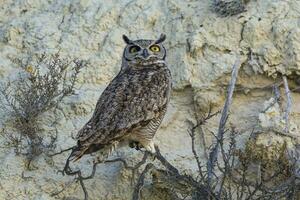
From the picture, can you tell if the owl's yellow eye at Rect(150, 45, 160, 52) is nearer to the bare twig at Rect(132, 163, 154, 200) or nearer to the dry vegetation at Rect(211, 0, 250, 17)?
the dry vegetation at Rect(211, 0, 250, 17)

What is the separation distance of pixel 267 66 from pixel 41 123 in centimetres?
197

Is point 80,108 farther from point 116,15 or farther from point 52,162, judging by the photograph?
point 116,15

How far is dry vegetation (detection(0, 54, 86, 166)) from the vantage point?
22.3 feet

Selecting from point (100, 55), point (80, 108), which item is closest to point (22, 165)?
point (80, 108)

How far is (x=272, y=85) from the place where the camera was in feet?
22.8

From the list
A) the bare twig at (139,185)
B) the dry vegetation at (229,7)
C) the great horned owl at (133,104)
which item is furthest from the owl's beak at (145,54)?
the bare twig at (139,185)

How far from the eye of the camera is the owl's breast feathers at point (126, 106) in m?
6.16

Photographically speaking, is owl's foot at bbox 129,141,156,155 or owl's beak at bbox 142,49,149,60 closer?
owl's foot at bbox 129,141,156,155

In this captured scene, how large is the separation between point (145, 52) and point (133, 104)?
0.60 metres

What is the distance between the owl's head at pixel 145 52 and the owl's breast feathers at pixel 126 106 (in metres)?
0.06

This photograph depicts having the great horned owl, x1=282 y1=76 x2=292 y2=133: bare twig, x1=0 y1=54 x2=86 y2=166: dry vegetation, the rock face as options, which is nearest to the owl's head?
the great horned owl

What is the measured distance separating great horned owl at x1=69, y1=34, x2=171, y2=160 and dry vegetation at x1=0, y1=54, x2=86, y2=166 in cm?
47

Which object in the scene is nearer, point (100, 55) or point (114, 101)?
point (114, 101)

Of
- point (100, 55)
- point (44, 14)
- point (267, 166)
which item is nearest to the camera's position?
point (267, 166)
